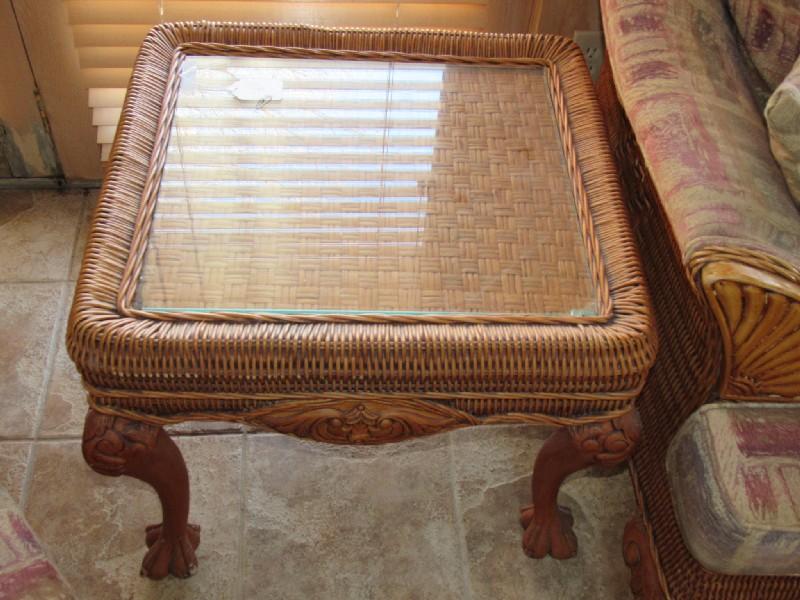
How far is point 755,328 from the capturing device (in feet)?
2.94

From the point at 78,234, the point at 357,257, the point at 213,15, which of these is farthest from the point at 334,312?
the point at 78,234

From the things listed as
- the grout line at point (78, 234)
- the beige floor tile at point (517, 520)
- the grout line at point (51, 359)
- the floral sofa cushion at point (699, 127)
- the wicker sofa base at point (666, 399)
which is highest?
the floral sofa cushion at point (699, 127)

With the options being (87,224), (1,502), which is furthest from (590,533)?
(87,224)

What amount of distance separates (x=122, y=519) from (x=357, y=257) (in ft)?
1.87

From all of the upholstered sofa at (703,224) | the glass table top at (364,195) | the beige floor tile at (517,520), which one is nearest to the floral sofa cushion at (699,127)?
the upholstered sofa at (703,224)

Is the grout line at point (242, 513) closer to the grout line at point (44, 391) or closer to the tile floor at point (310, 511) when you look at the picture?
the tile floor at point (310, 511)

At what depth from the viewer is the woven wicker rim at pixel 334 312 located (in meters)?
0.94

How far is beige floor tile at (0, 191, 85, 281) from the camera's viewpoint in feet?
5.28

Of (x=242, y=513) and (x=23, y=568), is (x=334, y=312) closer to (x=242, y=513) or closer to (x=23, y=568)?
(x=23, y=568)

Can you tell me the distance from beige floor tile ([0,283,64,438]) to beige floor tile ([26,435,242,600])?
78mm

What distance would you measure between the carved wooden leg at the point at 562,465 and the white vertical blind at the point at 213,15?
760 mm

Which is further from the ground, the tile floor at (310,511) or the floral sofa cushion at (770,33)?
the floral sofa cushion at (770,33)

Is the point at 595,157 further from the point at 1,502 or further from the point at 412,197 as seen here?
the point at 1,502

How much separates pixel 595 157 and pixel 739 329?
0.31 metres
